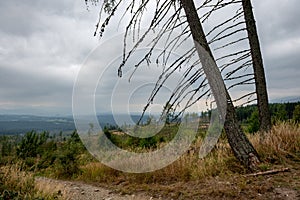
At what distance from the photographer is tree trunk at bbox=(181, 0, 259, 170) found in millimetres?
5895

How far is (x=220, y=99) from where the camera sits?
6082 mm

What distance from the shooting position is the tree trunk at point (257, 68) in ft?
23.0

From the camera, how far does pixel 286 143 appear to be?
21.5 feet

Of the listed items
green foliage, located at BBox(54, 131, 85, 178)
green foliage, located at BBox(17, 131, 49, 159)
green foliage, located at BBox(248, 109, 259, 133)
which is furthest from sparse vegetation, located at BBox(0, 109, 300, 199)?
green foliage, located at BBox(17, 131, 49, 159)

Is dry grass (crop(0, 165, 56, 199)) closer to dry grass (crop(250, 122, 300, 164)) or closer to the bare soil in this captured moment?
the bare soil

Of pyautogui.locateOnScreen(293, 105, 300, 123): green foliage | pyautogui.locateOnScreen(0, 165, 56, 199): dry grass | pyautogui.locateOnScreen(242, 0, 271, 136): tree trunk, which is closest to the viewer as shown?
pyautogui.locateOnScreen(0, 165, 56, 199): dry grass

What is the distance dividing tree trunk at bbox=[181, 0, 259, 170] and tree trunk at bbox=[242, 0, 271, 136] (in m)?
1.25

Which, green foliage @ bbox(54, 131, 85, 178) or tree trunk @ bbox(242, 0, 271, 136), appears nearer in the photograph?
tree trunk @ bbox(242, 0, 271, 136)

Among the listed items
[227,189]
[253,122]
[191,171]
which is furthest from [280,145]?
[253,122]

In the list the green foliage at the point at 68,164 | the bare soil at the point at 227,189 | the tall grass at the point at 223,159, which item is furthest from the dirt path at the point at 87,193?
the green foliage at the point at 68,164

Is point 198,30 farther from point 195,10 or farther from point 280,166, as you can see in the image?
point 280,166

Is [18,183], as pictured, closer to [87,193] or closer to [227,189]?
[87,193]

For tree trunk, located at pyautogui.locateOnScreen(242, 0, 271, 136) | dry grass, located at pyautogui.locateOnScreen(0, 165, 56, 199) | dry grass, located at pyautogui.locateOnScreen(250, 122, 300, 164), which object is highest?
tree trunk, located at pyautogui.locateOnScreen(242, 0, 271, 136)

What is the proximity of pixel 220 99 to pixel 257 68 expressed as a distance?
162 cm
